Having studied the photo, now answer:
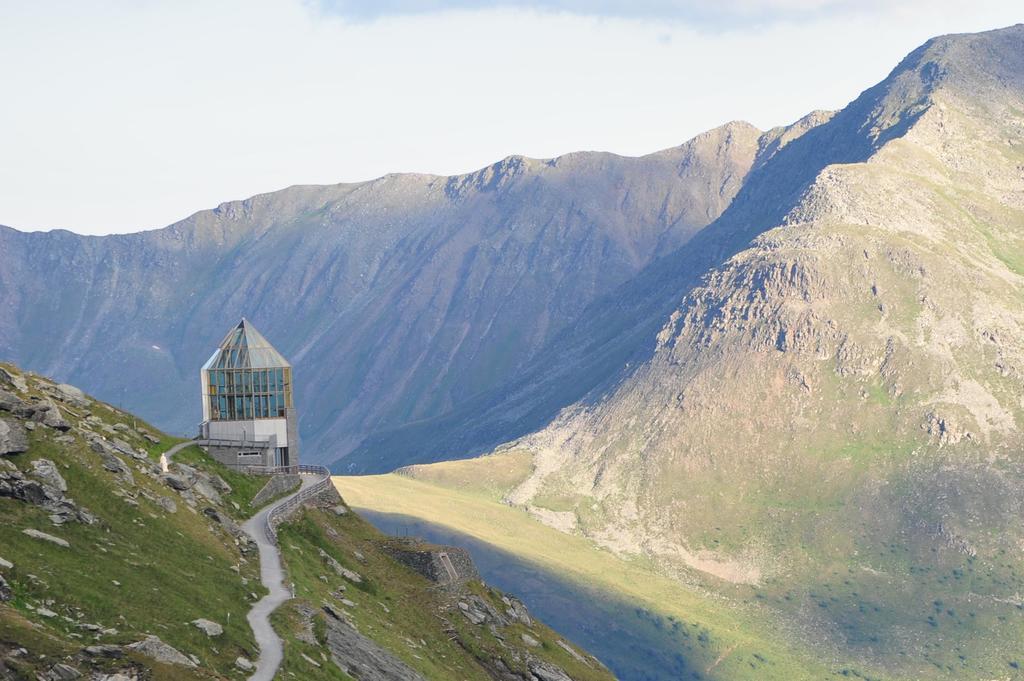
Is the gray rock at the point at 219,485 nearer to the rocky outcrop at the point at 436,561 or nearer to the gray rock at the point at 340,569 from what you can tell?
the gray rock at the point at 340,569

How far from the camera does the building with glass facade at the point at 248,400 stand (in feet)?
361

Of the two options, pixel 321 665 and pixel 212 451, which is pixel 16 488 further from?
pixel 212 451

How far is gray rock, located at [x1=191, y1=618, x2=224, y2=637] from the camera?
7106 cm

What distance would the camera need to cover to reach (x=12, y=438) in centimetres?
7719

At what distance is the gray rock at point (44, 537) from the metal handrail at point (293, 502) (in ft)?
80.3

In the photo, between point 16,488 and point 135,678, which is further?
point 16,488

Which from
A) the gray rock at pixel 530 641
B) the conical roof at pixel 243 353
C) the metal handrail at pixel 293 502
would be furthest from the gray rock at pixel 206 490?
the gray rock at pixel 530 641

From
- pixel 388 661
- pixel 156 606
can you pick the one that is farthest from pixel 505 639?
pixel 156 606

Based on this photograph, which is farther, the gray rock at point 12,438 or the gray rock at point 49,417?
the gray rock at point 49,417

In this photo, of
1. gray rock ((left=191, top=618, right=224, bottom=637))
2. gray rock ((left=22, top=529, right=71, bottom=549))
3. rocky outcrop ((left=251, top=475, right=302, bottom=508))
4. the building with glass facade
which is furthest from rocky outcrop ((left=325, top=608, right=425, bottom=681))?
the building with glass facade

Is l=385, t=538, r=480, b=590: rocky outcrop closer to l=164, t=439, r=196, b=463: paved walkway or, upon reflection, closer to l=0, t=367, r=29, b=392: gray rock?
l=164, t=439, r=196, b=463: paved walkway

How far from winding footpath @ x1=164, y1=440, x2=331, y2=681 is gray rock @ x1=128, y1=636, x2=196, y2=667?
5.46 meters

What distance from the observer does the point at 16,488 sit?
74375 millimetres

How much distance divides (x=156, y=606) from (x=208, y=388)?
41281 millimetres
